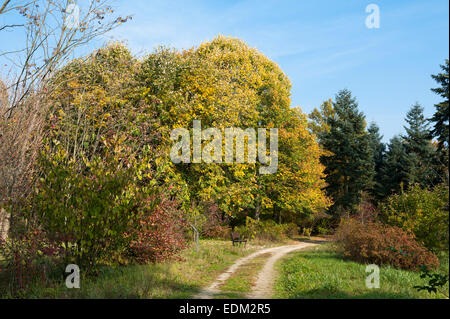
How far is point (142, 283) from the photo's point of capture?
26.3 feet

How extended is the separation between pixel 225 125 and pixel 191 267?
8326 mm

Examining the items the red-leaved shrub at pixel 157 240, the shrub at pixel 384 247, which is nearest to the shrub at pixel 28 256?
the red-leaved shrub at pixel 157 240

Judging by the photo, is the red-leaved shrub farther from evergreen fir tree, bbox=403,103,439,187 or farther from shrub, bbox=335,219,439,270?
evergreen fir tree, bbox=403,103,439,187

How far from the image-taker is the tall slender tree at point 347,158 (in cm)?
3269

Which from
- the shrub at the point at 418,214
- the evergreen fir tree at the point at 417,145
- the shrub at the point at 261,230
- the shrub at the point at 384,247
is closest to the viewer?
the shrub at the point at 384,247

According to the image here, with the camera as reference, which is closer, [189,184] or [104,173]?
[104,173]

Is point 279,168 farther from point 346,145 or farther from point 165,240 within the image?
point 165,240

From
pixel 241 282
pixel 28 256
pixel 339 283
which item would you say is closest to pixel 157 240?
pixel 241 282

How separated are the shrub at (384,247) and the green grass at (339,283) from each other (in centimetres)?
103

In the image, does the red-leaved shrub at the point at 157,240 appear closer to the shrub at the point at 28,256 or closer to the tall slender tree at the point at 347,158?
the shrub at the point at 28,256

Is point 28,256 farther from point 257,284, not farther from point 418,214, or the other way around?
point 418,214

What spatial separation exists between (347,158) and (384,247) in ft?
76.9
